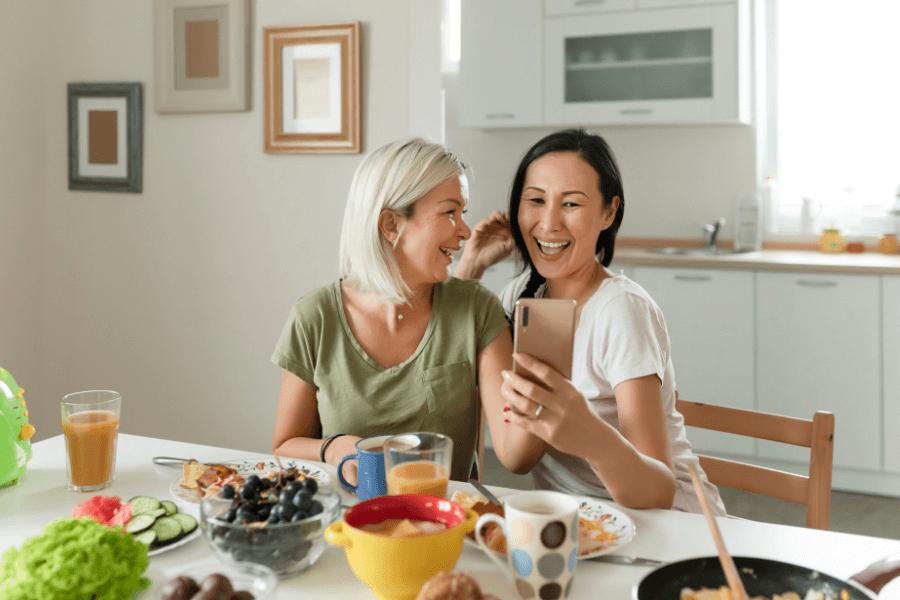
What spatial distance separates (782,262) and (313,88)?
1933mm

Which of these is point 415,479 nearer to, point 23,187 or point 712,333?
point 712,333

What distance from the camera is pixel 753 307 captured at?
319 centimetres

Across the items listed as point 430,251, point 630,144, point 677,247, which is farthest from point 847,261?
point 430,251

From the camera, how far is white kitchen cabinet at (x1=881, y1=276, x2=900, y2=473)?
9.78ft

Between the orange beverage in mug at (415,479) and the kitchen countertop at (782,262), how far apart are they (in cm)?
222

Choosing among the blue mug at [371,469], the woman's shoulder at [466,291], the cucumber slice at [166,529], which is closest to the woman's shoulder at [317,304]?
the woman's shoulder at [466,291]

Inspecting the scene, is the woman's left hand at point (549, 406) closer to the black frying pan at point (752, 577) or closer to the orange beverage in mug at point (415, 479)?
the orange beverage in mug at point (415, 479)

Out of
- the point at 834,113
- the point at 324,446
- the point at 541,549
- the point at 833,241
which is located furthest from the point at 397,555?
the point at 834,113

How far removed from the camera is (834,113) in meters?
3.65

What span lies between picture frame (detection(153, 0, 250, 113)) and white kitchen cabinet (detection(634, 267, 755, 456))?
1796 millimetres

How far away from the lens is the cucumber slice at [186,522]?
101 cm

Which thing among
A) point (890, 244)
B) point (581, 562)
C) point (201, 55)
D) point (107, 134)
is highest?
point (201, 55)

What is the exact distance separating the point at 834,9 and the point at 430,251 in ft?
9.85

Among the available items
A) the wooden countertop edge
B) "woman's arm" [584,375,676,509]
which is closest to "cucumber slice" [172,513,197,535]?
"woman's arm" [584,375,676,509]
